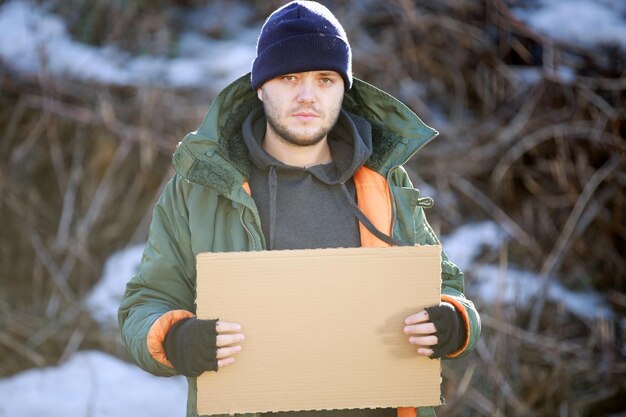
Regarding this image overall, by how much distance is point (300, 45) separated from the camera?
2.35 m

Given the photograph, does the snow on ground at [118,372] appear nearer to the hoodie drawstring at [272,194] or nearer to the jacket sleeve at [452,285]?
the jacket sleeve at [452,285]

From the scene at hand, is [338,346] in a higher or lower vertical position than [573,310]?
lower

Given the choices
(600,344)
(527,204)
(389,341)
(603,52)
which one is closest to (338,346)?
(389,341)

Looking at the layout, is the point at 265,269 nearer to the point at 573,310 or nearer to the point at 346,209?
the point at 346,209

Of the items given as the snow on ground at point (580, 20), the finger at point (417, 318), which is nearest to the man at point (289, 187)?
the finger at point (417, 318)

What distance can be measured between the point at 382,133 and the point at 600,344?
286 cm

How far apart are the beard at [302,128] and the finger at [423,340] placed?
761 millimetres

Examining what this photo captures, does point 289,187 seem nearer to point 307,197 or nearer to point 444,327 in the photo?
point 307,197

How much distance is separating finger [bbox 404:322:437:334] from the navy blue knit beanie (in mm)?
938

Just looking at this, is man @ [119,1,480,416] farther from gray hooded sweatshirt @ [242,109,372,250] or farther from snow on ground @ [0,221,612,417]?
snow on ground @ [0,221,612,417]

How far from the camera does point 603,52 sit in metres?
5.48

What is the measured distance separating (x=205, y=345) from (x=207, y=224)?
17.6 inches

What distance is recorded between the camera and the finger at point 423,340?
6.43ft

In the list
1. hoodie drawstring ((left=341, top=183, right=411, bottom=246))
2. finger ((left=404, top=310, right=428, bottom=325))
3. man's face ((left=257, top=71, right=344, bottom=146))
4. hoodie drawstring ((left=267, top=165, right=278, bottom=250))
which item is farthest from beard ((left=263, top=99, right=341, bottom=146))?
finger ((left=404, top=310, right=428, bottom=325))
